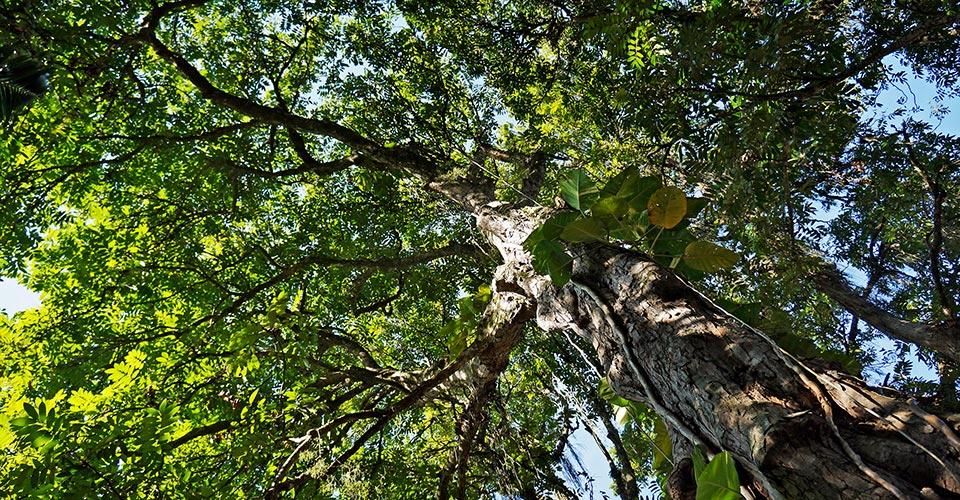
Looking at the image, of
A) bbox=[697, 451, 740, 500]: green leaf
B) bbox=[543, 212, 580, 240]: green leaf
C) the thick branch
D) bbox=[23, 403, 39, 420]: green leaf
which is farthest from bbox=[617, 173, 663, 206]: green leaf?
the thick branch

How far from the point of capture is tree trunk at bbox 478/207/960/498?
1.06 metres

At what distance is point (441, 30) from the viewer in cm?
596

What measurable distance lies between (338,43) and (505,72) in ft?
6.51

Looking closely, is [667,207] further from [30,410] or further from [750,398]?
[30,410]

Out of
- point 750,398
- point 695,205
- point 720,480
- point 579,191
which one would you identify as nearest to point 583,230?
point 579,191

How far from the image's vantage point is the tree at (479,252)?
1.65 metres

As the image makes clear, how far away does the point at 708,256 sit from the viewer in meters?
1.95

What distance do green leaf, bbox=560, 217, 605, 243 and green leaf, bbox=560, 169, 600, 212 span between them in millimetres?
163

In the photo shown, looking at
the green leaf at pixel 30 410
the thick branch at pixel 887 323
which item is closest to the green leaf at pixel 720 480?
the green leaf at pixel 30 410

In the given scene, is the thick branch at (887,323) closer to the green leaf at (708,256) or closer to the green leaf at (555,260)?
the green leaf at (708,256)

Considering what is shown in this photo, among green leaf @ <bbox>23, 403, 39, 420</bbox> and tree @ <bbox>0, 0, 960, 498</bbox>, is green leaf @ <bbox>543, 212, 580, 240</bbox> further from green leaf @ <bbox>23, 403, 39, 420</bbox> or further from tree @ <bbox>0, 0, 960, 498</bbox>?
green leaf @ <bbox>23, 403, 39, 420</bbox>

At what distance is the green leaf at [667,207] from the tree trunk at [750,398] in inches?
6.7

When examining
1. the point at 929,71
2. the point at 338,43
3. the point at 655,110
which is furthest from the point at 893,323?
the point at 338,43

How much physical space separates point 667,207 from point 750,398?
825mm
